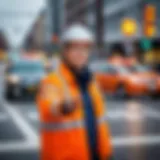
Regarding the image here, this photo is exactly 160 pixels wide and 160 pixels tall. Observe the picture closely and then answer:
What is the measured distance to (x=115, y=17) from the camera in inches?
2382

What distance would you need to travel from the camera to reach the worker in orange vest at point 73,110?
11.0 feet

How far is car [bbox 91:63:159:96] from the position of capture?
2134 cm

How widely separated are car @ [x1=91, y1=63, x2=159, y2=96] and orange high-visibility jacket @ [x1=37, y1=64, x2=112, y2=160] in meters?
17.9

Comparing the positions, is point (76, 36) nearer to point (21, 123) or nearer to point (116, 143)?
point (116, 143)

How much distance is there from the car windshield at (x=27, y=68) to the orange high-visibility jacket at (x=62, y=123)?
18720 millimetres

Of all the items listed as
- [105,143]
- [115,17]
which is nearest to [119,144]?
[105,143]

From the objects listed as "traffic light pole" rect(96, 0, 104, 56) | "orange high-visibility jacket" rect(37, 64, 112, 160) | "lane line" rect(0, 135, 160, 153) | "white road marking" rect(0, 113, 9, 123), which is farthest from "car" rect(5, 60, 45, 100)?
"traffic light pole" rect(96, 0, 104, 56)

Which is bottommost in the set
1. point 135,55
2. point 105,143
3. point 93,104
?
point 135,55

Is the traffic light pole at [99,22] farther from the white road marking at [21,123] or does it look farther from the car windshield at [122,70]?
the white road marking at [21,123]

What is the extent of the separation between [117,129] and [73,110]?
10.1 m

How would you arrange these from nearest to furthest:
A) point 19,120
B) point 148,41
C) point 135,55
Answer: point 19,120 < point 148,41 < point 135,55

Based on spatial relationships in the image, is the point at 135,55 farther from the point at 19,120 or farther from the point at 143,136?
the point at 143,136

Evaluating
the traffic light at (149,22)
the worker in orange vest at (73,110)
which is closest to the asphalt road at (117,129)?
the worker in orange vest at (73,110)

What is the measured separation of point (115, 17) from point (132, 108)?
1694 inches
